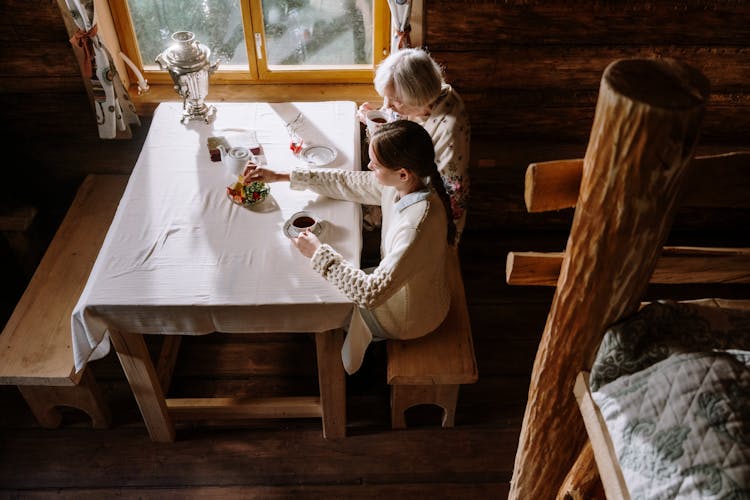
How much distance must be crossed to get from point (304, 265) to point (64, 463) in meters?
1.39

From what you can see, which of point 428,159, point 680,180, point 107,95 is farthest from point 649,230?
point 107,95

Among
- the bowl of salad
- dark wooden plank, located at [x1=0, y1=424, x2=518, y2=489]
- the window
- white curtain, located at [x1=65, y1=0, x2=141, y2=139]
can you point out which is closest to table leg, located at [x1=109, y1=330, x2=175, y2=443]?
dark wooden plank, located at [x1=0, y1=424, x2=518, y2=489]

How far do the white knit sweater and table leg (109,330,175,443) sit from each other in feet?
2.44

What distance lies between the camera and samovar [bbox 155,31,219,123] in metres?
2.69

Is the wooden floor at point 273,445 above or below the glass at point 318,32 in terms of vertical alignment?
below

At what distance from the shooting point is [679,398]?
122cm

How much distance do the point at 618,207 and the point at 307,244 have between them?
1.11 metres

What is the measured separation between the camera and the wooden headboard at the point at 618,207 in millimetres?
1114

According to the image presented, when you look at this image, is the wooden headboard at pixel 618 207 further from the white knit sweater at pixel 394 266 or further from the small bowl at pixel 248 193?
the small bowl at pixel 248 193

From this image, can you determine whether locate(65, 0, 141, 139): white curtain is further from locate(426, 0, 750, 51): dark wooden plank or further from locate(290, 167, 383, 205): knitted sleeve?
locate(426, 0, 750, 51): dark wooden plank

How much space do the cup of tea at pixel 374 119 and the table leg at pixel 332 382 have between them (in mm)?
948

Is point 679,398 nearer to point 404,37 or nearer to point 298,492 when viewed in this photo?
point 298,492

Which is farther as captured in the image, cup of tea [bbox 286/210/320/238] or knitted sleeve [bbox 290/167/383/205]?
knitted sleeve [bbox 290/167/383/205]

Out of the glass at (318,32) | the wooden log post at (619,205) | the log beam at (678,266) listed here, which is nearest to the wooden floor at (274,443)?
the wooden log post at (619,205)
